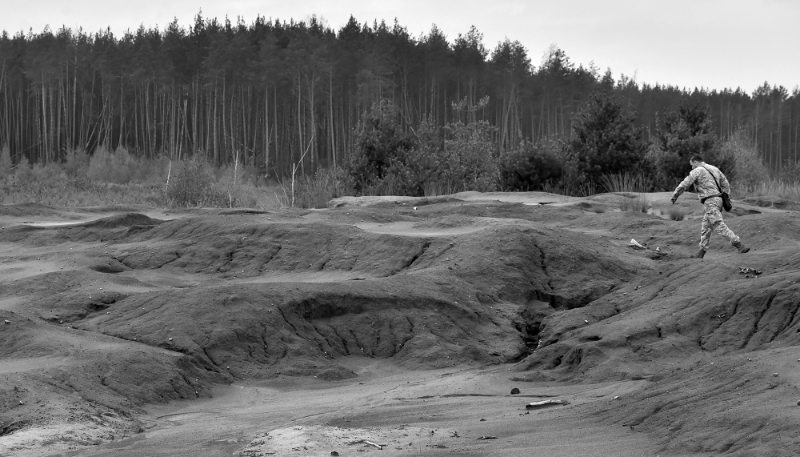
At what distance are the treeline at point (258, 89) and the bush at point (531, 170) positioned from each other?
109 ft

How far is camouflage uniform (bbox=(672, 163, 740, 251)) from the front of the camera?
52.3 ft

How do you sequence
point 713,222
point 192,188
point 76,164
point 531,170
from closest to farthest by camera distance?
1. point 713,222
2. point 531,170
3. point 192,188
4. point 76,164

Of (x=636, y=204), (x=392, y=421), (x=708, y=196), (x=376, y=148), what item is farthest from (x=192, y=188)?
(x=392, y=421)

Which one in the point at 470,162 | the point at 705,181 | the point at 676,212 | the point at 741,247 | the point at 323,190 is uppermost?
the point at 470,162

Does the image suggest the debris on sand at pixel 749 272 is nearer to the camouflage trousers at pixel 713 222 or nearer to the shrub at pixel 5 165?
the camouflage trousers at pixel 713 222

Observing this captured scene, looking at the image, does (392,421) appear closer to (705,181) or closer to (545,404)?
(545,404)

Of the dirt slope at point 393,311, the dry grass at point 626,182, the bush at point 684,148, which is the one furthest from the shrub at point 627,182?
the dirt slope at point 393,311

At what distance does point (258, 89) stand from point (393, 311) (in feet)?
188

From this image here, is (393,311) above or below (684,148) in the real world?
below

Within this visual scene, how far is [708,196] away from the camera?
1605 cm

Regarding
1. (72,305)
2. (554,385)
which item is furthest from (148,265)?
(554,385)

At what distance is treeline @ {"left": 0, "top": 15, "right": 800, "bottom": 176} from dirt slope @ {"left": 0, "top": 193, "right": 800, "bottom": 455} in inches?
1796

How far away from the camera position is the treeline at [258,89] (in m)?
67.9

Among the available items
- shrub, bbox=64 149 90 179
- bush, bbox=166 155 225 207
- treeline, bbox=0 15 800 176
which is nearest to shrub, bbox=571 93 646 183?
bush, bbox=166 155 225 207
